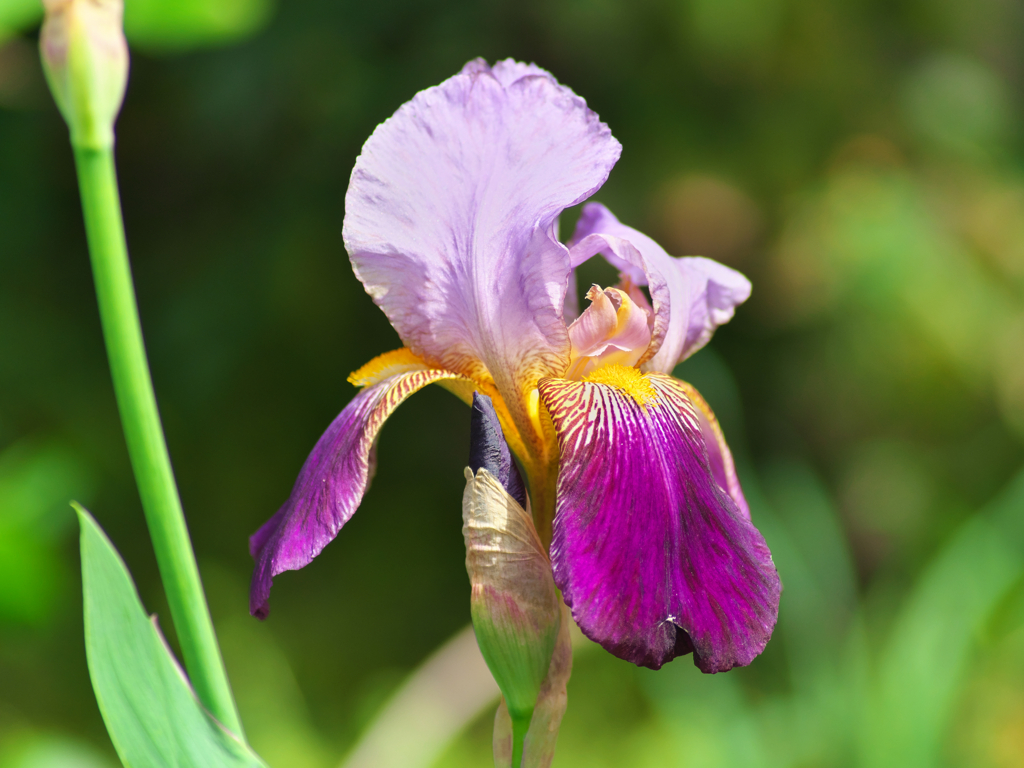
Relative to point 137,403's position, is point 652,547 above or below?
below

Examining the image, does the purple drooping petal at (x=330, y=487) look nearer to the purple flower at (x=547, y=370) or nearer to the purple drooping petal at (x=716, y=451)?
the purple flower at (x=547, y=370)

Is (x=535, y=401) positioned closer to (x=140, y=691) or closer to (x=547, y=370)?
(x=547, y=370)

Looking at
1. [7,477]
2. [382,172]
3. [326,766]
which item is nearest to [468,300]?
[382,172]

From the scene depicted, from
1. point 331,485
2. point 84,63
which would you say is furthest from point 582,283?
point 84,63

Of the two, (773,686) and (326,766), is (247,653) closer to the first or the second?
(326,766)

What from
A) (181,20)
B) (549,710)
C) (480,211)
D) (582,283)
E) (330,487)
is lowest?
(582,283)

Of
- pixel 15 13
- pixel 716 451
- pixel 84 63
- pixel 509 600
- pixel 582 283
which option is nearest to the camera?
pixel 84 63

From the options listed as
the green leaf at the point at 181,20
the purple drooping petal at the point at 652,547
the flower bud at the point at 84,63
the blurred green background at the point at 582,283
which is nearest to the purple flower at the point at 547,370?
the purple drooping petal at the point at 652,547
